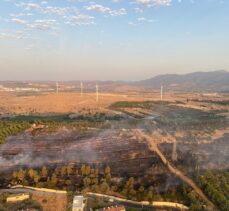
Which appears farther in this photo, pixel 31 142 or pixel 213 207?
pixel 31 142

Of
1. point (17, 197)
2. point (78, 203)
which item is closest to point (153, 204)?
point (78, 203)

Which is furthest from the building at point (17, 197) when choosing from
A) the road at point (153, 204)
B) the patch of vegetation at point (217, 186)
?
the patch of vegetation at point (217, 186)

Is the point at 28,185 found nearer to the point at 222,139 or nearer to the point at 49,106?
the point at 222,139

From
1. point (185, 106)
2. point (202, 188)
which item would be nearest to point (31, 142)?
point (202, 188)

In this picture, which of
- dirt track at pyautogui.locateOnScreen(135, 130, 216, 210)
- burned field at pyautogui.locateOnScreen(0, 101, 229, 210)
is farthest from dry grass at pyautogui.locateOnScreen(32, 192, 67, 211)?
dirt track at pyautogui.locateOnScreen(135, 130, 216, 210)

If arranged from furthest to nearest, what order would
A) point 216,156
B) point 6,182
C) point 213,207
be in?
point 216,156 → point 6,182 → point 213,207

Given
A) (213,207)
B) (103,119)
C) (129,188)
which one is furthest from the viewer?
(103,119)

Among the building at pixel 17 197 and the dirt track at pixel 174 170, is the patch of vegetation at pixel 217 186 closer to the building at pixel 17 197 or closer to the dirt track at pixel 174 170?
the dirt track at pixel 174 170
